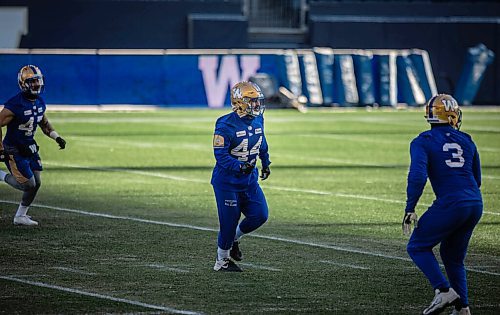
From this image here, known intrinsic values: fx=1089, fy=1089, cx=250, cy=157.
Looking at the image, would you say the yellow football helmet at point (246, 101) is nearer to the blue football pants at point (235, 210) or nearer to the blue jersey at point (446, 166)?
the blue football pants at point (235, 210)

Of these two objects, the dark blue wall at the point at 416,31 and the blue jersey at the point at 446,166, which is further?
the dark blue wall at the point at 416,31

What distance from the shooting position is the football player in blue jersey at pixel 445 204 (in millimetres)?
7684

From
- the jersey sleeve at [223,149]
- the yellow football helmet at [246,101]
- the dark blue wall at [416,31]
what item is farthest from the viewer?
the dark blue wall at [416,31]

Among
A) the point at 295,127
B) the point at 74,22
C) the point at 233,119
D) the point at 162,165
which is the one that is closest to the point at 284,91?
the point at 295,127

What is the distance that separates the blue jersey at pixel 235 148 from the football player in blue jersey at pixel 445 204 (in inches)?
80.3

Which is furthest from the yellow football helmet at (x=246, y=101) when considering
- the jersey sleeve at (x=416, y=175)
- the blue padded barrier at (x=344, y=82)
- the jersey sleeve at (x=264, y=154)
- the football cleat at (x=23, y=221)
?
the blue padded barrier at (x=344, y=82)

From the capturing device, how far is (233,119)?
959 cm

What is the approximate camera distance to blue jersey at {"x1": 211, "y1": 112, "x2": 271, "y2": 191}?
9.46 m

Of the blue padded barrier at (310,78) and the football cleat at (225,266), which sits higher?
the football cleat at (225,266)

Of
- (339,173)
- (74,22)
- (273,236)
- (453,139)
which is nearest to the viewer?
(453,139)

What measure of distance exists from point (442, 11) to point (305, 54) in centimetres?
925

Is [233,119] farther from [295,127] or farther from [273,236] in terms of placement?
[295,127]

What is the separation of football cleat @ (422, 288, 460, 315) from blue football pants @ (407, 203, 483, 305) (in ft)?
0.21

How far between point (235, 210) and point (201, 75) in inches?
809
